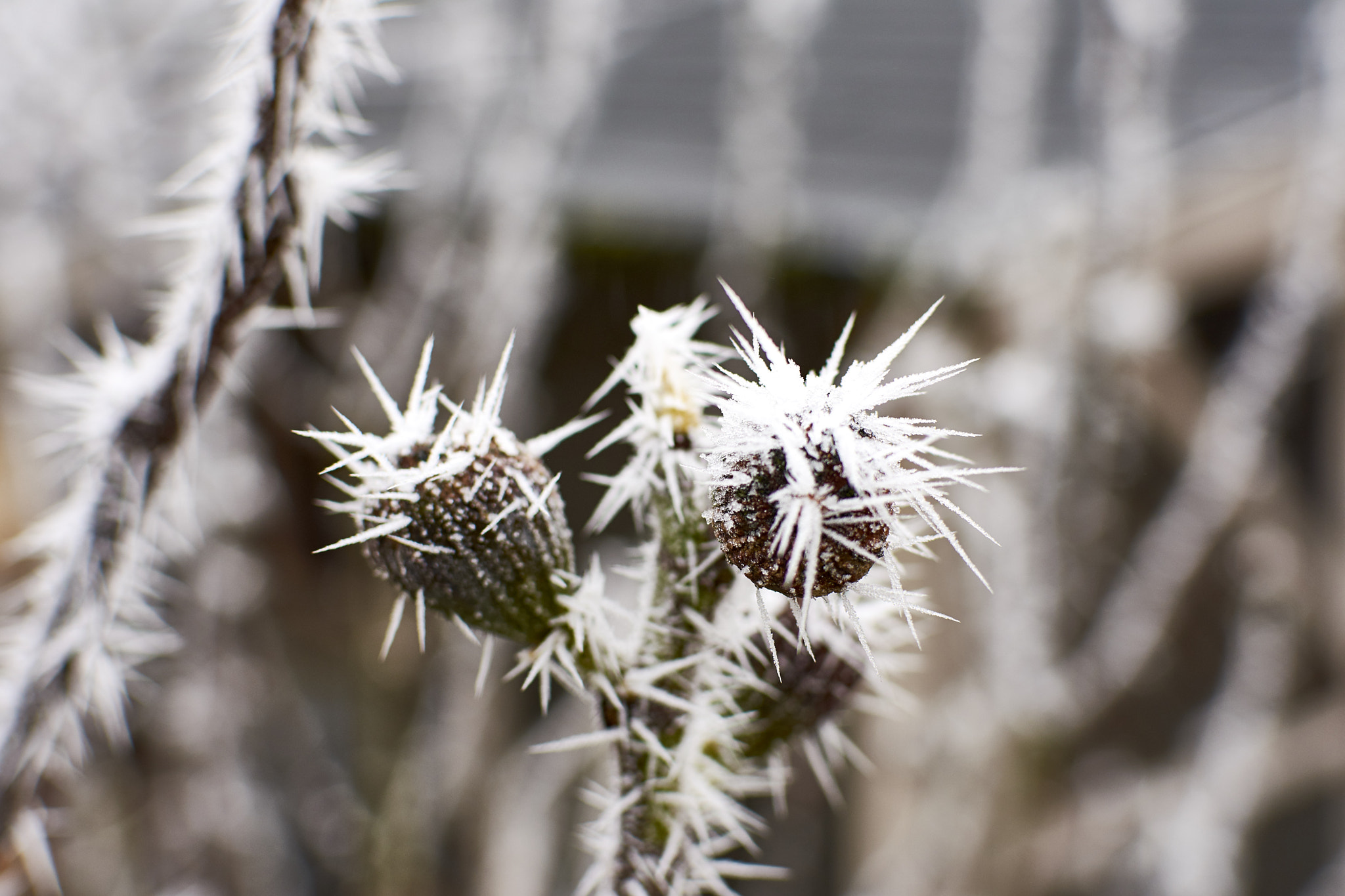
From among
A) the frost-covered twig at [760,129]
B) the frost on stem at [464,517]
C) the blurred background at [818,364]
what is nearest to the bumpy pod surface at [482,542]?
the frost on stem at [464,517]

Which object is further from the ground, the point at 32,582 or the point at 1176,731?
the point at 32,582

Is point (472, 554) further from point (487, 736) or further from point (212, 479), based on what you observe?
point (487, 736)

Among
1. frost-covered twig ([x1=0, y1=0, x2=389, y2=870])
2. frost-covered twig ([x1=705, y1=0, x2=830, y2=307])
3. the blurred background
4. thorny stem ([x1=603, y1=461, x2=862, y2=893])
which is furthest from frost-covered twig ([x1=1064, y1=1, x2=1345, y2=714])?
frost-covered twig ([x1=0, y1=0, x2=389, y2=870])

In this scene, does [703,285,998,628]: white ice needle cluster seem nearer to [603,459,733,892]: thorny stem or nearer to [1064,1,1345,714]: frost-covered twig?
[603,459,733,892]: thorny stem

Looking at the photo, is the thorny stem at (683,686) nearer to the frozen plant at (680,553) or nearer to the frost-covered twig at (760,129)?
the frozen plant at (680,553)

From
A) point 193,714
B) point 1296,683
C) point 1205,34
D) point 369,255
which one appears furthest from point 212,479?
point 1205,34

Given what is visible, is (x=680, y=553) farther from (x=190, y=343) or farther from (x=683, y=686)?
(x=190, y=343)
